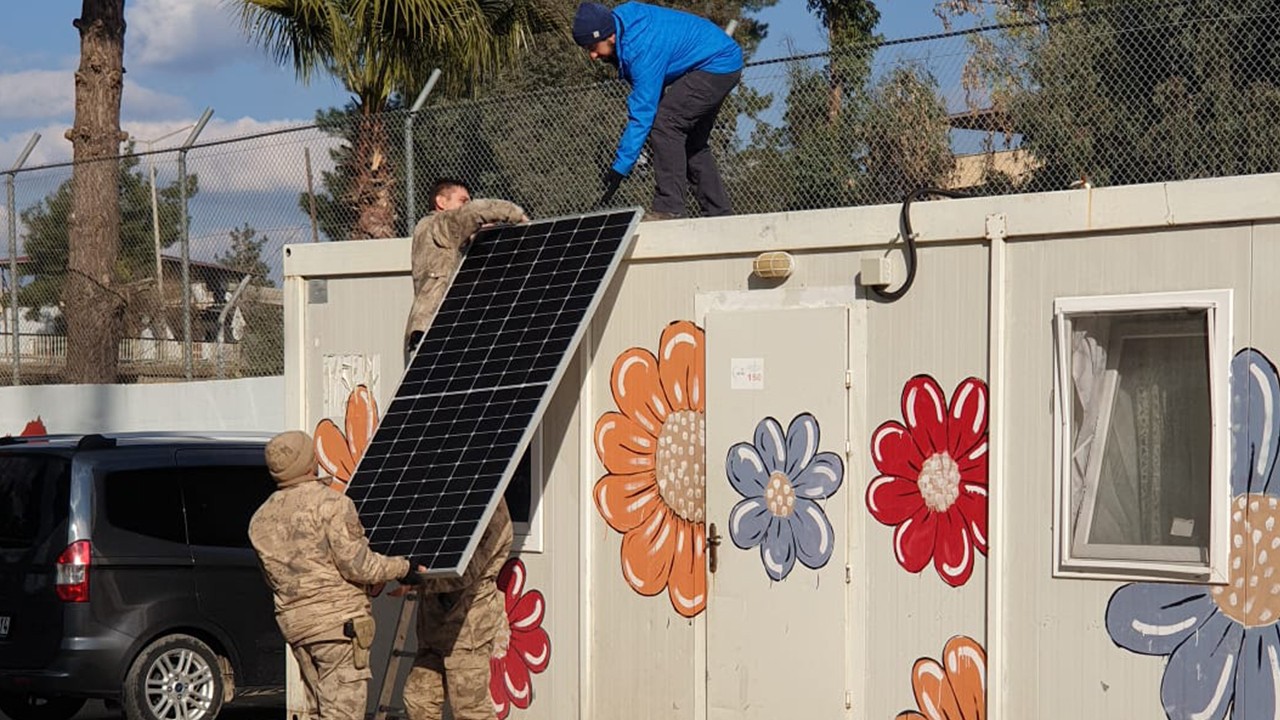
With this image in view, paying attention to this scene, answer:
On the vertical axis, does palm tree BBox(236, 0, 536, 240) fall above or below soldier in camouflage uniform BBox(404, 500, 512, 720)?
above

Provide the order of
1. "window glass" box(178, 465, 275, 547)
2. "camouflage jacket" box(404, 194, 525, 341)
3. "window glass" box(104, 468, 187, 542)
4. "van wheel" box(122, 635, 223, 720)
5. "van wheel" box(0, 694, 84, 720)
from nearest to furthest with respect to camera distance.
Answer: "camouflage jacket" box(404, 194, 525, 341), "van wheel" box(122, 635, 223, 720), "window glass" box(104, 468, 187, 542), "window glass" box(178, 465, 275, 547), "van wheel" box(0, 694, 84, 720)

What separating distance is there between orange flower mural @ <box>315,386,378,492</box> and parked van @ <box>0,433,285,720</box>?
53.5 inches

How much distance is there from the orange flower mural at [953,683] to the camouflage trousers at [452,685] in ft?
6.96

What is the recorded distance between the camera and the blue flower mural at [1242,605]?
6820 mm

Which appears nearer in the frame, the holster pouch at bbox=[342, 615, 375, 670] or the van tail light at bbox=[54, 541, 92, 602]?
the holster pouch at bbox=[342, 615, 375, 670]

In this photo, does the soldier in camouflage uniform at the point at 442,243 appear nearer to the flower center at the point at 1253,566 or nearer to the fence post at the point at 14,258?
the flower center at the point at 1253,566

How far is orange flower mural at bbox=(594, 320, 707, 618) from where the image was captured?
8.49 meters

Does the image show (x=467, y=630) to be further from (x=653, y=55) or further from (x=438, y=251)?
(x=653, y=55)

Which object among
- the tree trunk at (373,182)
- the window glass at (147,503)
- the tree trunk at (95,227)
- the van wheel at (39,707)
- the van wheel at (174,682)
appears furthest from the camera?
the tree trunk at (95,227)

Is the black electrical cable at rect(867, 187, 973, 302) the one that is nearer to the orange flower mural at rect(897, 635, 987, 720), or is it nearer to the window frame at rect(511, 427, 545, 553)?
the orange flower mural at rect(897, 635, 987, 720)

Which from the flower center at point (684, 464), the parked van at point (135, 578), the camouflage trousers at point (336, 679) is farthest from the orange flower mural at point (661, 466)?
the parked van at point (135, 578)

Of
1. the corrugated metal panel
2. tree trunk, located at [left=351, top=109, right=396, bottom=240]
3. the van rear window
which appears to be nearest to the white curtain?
the corrugated metal panel

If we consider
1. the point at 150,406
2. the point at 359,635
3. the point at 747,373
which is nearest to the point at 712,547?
the point at 747,373

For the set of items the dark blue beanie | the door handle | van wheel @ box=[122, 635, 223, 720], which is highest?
the dark blue beanie
